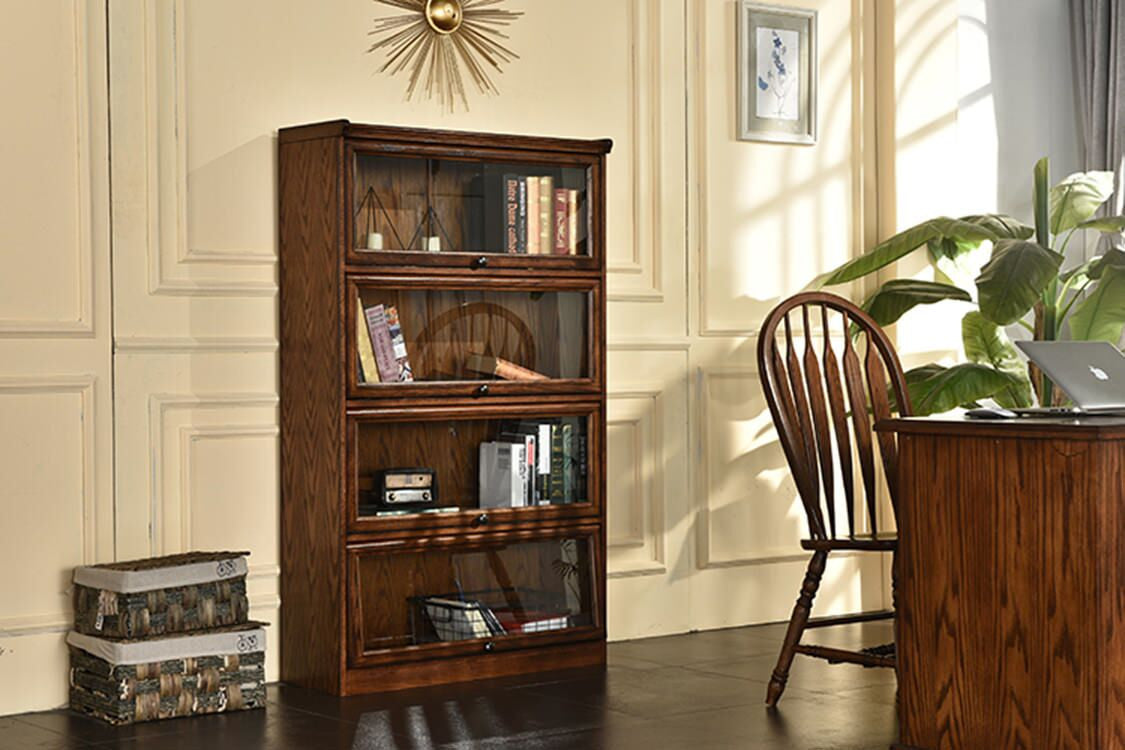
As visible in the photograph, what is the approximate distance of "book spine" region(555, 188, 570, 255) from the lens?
472cm

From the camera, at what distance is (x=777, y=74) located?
5.61 meters

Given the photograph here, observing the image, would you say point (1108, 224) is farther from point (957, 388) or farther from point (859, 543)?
point (859, 543)

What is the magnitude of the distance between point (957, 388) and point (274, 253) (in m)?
2.19

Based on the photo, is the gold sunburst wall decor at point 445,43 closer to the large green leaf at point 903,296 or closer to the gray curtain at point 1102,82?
the large green leaf at point 903,296

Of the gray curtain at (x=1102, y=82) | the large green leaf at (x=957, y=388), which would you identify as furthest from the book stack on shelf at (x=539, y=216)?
the gray curtain at (x=1102, y=82)

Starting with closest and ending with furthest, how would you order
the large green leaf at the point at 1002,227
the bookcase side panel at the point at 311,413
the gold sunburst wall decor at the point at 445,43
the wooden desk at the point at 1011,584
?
1. the wooden desk at the point at 1011,584
2. the bookcase side panel at the point at 311,413
3. the gold sunburst wall decor at the point at 445,43
4. the large green leaf at the point at 1002,227

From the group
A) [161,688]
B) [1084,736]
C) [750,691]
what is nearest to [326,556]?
[161,688]

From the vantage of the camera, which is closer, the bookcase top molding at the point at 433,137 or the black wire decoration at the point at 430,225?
the bookcase top molding at the point at 433,137

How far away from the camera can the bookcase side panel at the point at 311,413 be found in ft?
14.2

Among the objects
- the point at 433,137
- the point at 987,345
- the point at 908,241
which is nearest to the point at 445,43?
the point at 433,137

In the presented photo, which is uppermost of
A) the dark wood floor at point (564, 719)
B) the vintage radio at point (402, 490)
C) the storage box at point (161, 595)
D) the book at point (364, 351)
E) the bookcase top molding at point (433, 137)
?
the bookcase top molding at point (433, 137)

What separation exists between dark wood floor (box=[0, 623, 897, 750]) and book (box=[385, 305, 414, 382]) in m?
0.87

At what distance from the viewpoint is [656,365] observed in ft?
17.6

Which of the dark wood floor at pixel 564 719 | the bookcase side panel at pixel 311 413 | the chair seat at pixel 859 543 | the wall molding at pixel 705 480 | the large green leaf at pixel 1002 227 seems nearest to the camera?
the dark wood floor at pixel 564 719
